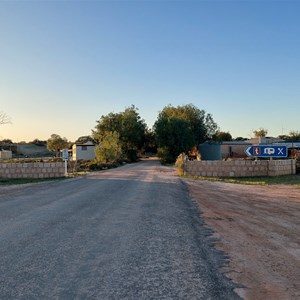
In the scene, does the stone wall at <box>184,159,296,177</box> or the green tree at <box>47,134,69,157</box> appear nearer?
the stone wall at <box>184,159,296,177</box>

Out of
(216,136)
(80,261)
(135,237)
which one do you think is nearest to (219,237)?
(135,237)

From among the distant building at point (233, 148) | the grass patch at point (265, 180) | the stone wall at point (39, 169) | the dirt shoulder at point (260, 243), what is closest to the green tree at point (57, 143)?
the distant building at point (233, 148)

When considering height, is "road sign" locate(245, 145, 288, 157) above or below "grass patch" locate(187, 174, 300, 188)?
above

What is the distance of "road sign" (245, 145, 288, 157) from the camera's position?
25.4m

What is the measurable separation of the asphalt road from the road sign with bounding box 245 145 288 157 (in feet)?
53.2

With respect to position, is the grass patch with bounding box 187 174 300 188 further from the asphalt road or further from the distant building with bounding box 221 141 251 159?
the distant building with bounding box 221 141 251 159

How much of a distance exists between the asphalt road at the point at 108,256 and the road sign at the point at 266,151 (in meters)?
16.2

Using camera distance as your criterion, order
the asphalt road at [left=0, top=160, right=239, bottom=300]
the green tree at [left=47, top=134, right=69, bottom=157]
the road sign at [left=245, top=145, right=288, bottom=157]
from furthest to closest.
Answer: the green tree at [left=47, top=134, right=69, bottom=157] < the road sign at [left=245, top=145, right=288, bottom=157] < the asphalt road at [left=0, top=160, right=239, bottom=300]


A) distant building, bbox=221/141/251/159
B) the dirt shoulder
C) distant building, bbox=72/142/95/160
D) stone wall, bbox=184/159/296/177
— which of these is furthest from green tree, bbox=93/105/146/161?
the dirt shoulder

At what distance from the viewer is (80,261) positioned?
222 inches

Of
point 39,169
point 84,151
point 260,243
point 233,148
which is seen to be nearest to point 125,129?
point 84,151

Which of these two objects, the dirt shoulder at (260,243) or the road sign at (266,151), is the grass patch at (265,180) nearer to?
the road sign at (266,151)

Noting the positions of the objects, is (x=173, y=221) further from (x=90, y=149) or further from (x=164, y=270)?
(x=90, y=149)

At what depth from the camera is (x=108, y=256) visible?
19.4 feet
